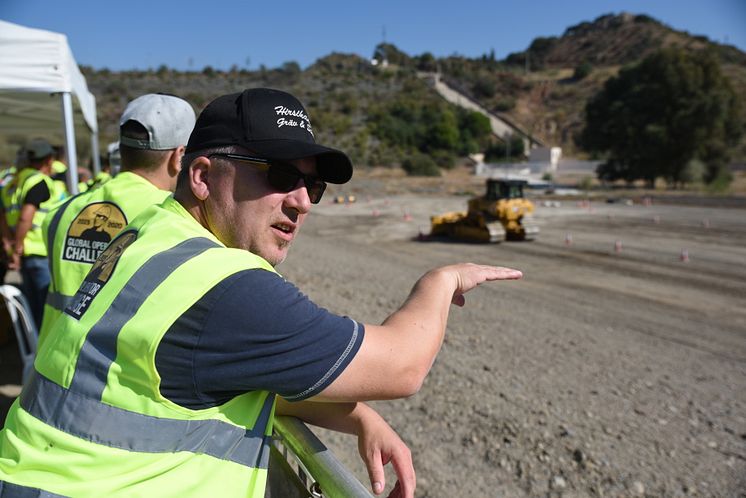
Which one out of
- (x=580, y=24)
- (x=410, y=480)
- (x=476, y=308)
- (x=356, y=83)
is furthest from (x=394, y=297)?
(x=580, y=24)

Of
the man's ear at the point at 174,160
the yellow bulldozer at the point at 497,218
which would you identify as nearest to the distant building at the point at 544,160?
the yellow bulldozer at the point at 497,218

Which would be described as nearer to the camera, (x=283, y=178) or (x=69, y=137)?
(x=283, y=178)

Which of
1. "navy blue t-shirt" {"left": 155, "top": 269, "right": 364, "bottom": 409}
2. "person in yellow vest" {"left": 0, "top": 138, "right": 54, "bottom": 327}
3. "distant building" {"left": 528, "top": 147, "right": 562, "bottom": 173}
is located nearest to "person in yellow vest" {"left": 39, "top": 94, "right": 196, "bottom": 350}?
"navy blue t-shirt" {"left": 155, "top": 269, "right": 364, "bottom": 409}

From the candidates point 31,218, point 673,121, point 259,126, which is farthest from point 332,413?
point 673,121

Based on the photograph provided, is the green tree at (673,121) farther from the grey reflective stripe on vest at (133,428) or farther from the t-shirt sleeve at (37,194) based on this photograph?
the grey reflective stripe on vest at (133,428)

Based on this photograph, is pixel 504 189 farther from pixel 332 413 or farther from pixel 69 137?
pixel 332 413

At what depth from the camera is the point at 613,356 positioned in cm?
715

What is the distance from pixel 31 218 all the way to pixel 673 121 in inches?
1844

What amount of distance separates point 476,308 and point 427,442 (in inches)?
202

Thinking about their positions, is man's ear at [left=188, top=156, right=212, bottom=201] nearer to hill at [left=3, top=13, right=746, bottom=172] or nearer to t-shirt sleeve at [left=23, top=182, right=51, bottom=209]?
t-shirt sleeve at [left=23, top=182, right=51, bottom=209]

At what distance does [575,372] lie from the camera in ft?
21.0

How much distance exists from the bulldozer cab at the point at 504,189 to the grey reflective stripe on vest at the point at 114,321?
1878 cm

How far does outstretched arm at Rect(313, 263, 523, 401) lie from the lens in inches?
53.3

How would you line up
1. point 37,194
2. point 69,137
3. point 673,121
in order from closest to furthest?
point 69,137
point 37,194
point 673,121
